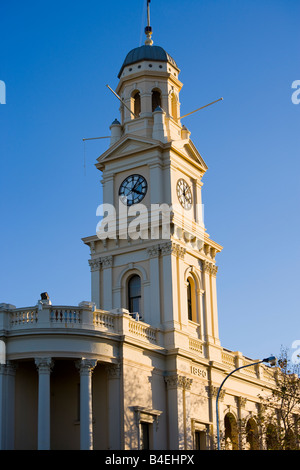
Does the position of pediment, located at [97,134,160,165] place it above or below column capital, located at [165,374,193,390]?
above

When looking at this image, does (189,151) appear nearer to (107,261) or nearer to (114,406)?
(107,261)

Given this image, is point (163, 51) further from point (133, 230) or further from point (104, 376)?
point (104, 376)

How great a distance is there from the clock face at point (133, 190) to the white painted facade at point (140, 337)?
0.41 m

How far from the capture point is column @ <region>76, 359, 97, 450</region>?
38.4 m

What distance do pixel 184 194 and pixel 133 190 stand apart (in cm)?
308

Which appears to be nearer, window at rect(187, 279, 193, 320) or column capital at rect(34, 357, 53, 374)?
column capital at rect(34, 357, 53, 374)

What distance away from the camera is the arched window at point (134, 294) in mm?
48312

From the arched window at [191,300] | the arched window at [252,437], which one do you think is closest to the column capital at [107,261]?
the arched window at [191,300]

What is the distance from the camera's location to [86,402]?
128 ft

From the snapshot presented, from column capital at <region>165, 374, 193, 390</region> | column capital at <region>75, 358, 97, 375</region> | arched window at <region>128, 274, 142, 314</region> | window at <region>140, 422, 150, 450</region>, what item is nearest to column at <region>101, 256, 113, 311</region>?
arched window at <region>128, 274, 142, 314</region>

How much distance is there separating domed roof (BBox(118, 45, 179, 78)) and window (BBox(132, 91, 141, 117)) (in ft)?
6.07

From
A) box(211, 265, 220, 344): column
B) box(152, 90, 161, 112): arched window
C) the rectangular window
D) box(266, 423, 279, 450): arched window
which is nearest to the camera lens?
box(266, 423, 279, 450): arched window

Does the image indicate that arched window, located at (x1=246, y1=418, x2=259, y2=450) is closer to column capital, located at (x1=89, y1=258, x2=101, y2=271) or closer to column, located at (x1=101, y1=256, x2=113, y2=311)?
column, located at (x1=101, y1=256, x2=113, y2=311)

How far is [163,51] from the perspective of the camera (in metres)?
54.5
